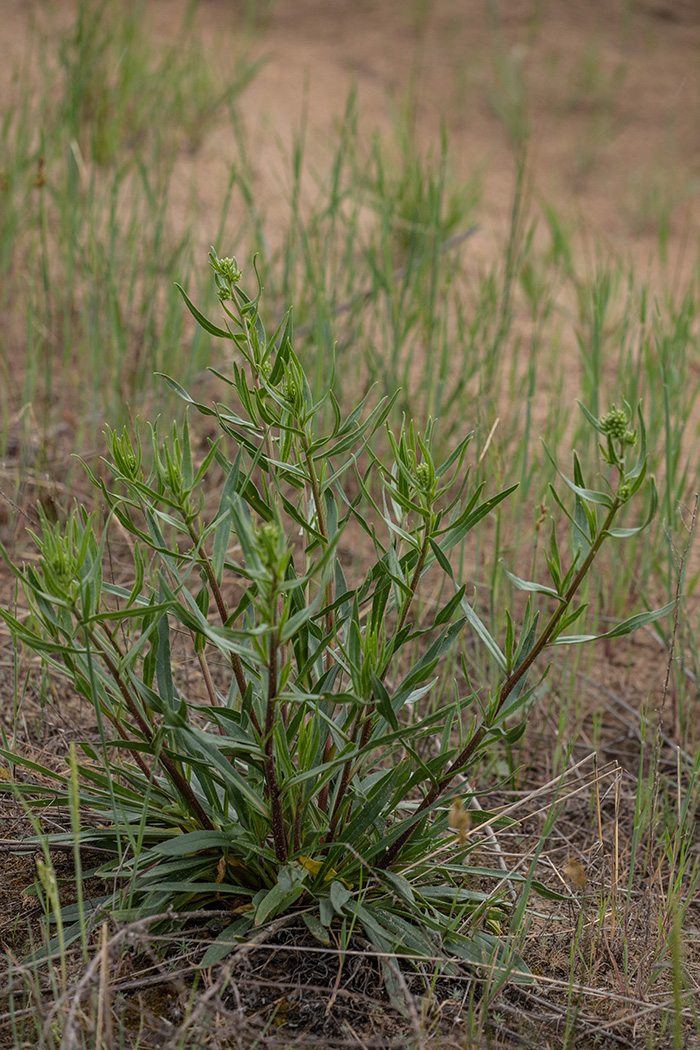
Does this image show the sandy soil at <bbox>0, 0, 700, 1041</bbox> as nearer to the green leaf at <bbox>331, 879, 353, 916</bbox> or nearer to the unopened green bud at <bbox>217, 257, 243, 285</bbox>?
the unopened green bud at <bbox>217, 257, 243, 285</bbox>

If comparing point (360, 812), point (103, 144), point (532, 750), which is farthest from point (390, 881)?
point (103, 144)

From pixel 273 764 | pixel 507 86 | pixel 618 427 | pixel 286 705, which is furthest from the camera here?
pixel 507 86

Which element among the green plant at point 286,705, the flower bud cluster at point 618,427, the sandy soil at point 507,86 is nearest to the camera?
the flower bud cluster at point 618,427

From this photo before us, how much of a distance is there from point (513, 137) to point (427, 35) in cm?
106

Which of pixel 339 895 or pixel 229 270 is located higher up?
pixel 229 270

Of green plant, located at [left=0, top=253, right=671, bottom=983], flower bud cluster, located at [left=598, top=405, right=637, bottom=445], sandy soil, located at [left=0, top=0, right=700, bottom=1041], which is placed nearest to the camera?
Answer: flower bud cluster, located at [left=598, top=405, right=637, bottom=445]

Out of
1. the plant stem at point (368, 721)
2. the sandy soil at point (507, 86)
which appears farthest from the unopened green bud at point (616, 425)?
the sandy soil at point (507, 86)

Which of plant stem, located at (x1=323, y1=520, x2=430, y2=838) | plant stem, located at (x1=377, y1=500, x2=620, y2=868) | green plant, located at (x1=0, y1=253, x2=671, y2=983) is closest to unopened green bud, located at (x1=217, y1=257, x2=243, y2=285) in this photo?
green plant, located at (x1=0, y1=253, x2=671, y2=983)

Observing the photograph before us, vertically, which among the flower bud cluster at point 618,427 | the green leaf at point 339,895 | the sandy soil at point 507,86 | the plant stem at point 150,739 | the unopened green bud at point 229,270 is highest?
the sandy soil at point 507,86

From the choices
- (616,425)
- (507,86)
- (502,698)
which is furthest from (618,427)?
(507,86)

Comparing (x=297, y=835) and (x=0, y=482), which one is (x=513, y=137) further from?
(x=297, y=835)

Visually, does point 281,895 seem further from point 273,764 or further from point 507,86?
point 507,86

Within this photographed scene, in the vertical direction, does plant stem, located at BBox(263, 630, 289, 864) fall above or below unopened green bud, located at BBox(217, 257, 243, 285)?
below

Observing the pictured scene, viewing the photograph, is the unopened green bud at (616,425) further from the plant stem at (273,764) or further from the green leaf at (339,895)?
the green leaf at (339,895)
